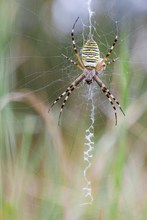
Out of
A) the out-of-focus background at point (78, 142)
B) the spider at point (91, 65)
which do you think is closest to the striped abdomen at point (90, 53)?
the spider at point (91, 65)

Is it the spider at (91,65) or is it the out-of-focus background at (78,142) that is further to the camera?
the spider at (91,65)

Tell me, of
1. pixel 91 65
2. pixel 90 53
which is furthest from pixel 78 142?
pixel 90 53

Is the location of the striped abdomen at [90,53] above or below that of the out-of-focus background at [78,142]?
above

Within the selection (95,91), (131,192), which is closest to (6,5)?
(131,192)

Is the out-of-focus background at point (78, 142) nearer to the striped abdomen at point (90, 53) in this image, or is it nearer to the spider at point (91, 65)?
the spider at point (91, 65)

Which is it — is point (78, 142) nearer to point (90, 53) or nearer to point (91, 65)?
point (91, 65)

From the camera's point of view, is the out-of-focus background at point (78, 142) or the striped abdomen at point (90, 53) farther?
the striped abdomen at point (90, 53)

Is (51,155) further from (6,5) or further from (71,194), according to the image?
(6,5)

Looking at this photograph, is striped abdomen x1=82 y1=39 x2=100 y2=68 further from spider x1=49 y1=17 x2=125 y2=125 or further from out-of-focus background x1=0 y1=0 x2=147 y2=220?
out-of-focus background x1=0 y1=0 x2=147 y2=220
